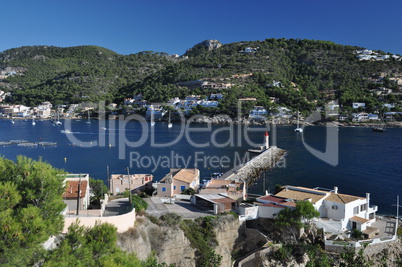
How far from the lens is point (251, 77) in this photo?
10594cm

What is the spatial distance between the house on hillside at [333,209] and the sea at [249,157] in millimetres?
6687

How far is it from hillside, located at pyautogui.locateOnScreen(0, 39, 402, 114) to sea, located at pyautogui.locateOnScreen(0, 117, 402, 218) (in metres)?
35.1

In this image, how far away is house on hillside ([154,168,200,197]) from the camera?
19328 mm

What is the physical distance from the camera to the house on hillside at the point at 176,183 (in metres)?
19.3

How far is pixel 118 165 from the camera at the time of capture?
116ft

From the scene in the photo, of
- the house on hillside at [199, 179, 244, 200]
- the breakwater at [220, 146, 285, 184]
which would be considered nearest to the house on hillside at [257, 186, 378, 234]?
the house on hillside at [199, 179, 244, 200]

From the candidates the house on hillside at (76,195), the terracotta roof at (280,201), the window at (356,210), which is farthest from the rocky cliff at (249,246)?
the house on hillside at (76,195)

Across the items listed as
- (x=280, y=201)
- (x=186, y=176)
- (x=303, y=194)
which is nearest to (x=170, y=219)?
(x=280, y=201)

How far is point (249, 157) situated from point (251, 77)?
69895 mm

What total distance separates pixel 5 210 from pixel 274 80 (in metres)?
102

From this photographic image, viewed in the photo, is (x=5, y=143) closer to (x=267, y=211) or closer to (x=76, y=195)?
(x=76, y=195)

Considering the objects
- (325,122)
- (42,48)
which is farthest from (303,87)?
(42,48)

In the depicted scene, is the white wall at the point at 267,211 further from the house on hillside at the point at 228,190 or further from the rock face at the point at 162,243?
the rock face at the point at 162,243

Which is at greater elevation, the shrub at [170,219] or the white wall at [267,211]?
the shrub at [170,219]
